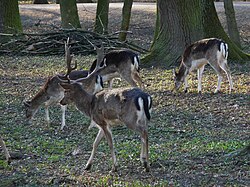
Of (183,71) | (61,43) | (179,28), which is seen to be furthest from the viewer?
(61,43)

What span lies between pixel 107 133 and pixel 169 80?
6.60m

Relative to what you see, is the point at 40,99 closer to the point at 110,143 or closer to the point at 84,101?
the point at 84,101

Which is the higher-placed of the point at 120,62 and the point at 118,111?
the point at 118,111

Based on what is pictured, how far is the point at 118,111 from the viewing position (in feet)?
23.6

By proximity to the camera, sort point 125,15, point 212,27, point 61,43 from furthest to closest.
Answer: point 125,15, point 61,43, point 212,27

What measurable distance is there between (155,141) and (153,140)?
7 cm

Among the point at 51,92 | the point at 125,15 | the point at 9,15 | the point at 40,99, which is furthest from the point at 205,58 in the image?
the point at 9,15

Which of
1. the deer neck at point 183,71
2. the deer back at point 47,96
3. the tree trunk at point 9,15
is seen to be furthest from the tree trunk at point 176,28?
the tree trunk at point 9,15

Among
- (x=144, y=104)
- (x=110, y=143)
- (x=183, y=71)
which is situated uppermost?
(x=144, y=104)

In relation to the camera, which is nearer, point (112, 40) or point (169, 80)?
point (169, 80)

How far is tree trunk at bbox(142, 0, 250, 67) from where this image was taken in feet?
50.1

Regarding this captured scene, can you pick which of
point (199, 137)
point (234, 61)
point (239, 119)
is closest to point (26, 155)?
point (199, 137)

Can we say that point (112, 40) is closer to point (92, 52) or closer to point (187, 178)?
point (92, 52)

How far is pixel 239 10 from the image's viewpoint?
98.1 ft
